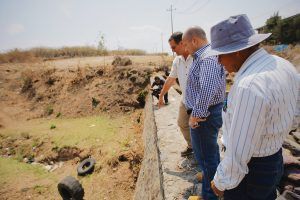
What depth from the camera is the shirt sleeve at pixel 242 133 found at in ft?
4.64

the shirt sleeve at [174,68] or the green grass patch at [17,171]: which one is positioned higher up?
the shirt sleeve at [174,68]

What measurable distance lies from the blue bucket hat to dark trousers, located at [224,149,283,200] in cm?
78

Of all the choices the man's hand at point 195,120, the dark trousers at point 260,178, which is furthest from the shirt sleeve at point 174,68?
the dark trousers at point 260,178

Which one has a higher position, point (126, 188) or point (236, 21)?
point (236, 21)

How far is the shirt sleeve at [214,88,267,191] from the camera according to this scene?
141 cm

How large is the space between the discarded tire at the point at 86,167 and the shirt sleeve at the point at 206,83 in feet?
16.8

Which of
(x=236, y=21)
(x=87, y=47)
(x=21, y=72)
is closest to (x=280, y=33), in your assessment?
(x=87, y=47)

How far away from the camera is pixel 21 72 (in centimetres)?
1756

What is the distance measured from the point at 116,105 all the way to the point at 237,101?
11291 millimetres

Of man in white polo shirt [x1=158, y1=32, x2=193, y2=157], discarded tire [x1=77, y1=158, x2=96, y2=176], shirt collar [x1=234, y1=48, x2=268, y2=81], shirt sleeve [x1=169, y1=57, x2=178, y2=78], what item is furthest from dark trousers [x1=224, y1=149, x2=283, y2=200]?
discarded tire [x1=77, y1=158, x2=96, y2=176]

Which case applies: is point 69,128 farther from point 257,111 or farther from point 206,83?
point 257,111

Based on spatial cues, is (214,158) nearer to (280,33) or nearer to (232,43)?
(232,43)

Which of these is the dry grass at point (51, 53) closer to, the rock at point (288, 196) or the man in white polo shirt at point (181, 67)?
the man in white polo shirt at point (181, 67)

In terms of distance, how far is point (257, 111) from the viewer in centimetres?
141
